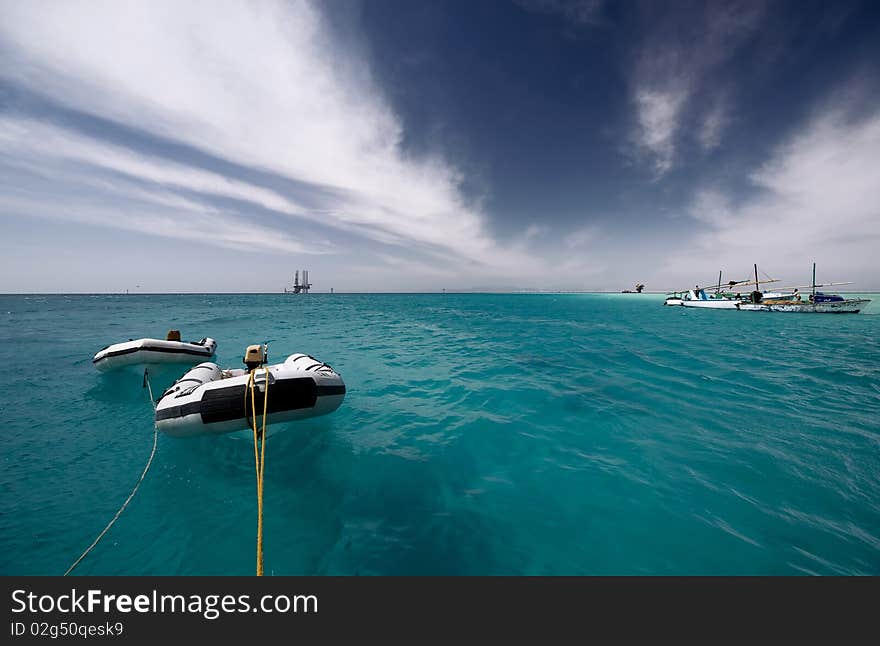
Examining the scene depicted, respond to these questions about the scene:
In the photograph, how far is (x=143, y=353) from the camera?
9.30 metres

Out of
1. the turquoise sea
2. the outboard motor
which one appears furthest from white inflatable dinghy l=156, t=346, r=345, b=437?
the turquoise sea

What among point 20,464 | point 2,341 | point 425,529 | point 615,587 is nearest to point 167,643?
point 425,529

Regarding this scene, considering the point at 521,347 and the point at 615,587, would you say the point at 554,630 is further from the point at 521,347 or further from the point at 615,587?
the point at 521,347

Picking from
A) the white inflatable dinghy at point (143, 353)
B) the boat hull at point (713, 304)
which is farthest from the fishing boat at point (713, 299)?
the white inflatable dinghy at point (143, 353)

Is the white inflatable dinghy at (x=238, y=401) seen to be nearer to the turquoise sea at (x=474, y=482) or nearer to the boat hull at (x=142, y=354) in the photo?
the turquoise sea at (x=474, y=482)

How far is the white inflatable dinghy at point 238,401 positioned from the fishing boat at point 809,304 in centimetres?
6187

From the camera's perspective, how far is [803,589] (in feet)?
10.0

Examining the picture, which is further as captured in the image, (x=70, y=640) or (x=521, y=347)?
(x=521, y=347)

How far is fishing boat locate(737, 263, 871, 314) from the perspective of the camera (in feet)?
126

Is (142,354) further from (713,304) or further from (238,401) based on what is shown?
(713,304)

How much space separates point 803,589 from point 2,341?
35.5 meters

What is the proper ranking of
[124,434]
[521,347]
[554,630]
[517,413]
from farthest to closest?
[521,347] → [517,413] → [124,434] → [554,630]

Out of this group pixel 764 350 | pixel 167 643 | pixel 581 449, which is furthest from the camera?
pixel 764 350

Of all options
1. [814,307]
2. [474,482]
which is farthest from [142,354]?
[814,307]
